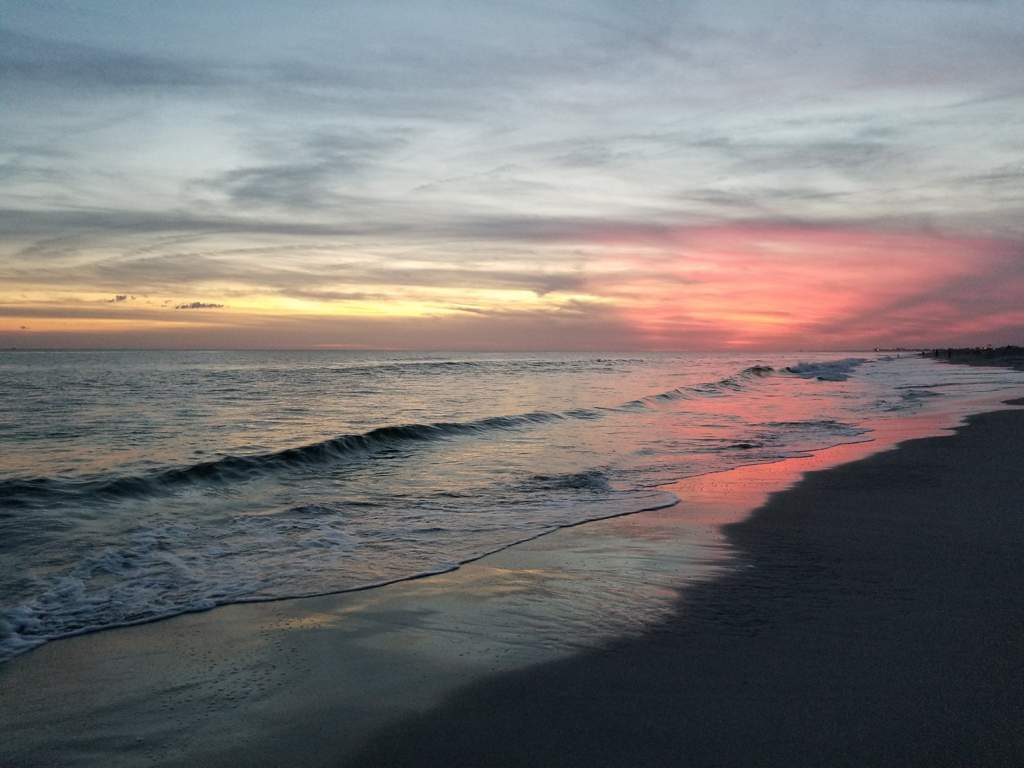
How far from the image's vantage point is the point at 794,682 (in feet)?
14.3

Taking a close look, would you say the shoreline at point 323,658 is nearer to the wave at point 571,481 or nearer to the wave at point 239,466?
the wave at point 571,481

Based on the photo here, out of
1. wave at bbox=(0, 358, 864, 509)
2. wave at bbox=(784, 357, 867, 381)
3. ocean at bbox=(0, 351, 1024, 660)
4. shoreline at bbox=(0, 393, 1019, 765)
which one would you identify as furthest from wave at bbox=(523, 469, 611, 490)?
wave at bbox=(784, 357, 867, 381)

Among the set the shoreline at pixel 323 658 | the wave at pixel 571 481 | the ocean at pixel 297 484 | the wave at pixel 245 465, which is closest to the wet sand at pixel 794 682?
the shoreline at pixel 323 658

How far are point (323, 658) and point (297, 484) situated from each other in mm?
7922

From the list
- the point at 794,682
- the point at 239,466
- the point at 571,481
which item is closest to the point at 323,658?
the point at 794,682

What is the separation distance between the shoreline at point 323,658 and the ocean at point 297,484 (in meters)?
0.56

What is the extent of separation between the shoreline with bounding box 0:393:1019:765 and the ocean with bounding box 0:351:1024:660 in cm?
56

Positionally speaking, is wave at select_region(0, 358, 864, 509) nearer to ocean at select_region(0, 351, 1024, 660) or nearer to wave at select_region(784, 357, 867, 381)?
ocean at select_region(0, 351, 1024, 660)

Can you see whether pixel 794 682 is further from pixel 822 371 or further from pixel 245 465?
pixel 822 371

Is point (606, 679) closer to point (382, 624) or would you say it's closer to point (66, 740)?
point (382, 624)

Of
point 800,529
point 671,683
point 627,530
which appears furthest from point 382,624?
point 800,529

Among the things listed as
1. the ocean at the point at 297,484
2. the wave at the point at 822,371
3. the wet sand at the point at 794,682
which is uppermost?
the wave at the point at 822,371

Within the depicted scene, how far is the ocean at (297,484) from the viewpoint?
6.91 meters

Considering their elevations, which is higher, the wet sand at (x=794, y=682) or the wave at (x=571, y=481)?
the wet sand at (x=794, y=682)
